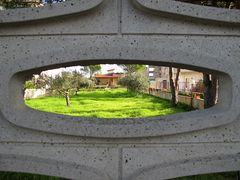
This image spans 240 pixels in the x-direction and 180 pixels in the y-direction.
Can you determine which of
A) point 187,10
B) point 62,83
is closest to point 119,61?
point 187,10

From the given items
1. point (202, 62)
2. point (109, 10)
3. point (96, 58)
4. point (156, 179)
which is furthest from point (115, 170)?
point (109, 10)

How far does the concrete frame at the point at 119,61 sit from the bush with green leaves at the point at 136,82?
95.9 feet

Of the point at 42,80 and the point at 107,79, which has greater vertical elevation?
the point at 42,80

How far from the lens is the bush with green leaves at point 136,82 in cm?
3219

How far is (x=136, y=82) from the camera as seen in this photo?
3256cm

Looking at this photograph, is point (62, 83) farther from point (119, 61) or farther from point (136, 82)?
point (119, 61)

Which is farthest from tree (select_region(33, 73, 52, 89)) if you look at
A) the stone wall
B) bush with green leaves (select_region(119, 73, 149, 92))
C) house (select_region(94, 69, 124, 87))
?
house (select_region(94, 69, 124, 87))

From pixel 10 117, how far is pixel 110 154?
0.81m

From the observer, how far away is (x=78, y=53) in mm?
2541

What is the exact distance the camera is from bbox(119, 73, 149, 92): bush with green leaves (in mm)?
32188

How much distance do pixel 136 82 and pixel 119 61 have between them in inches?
1181

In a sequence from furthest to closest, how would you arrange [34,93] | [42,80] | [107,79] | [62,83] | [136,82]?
[107,79] → [136,82] → [34,93] → [42,80] → [62,83]

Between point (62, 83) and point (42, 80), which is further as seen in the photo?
point (42, 80)

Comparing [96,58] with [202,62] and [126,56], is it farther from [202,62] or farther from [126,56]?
[202,62]
